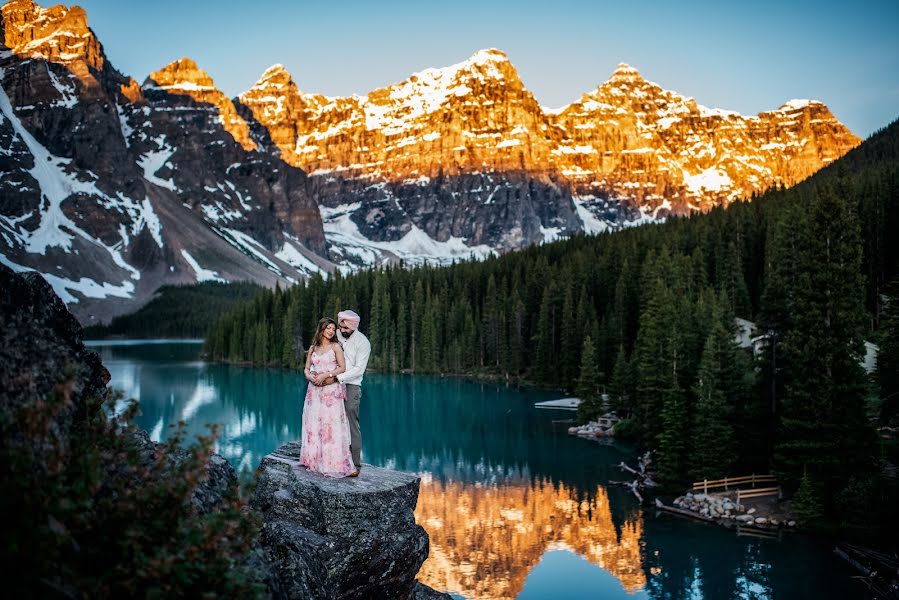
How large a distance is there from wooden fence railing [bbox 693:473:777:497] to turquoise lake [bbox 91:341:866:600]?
2.75 meters

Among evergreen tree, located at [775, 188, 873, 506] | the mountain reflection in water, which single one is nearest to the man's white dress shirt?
the mountain reflection in water

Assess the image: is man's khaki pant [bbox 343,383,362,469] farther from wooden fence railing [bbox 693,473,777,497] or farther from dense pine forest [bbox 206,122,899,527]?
wooden fence railing [bbox 693,473,777,497]

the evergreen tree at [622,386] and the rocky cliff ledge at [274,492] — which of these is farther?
the evergreen tree at [622,386]

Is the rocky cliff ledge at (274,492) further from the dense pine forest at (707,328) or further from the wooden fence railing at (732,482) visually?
the wooden fence railing at (732,482)

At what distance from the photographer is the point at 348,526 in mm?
10789

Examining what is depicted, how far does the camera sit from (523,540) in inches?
1184

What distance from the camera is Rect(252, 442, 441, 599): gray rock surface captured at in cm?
1041

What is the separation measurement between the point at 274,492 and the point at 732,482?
93.6 ft

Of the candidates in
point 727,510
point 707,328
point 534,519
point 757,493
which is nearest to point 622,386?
point 707,328

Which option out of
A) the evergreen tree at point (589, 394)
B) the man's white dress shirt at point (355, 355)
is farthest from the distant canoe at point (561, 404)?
the man's white dress shirt at point (355, 355)

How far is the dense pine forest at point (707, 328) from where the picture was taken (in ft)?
99.6

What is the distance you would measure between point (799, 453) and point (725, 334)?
7782 millimetres

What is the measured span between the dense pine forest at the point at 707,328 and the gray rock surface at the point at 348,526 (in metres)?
23.6

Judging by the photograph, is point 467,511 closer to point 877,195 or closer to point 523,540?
point 523,540
